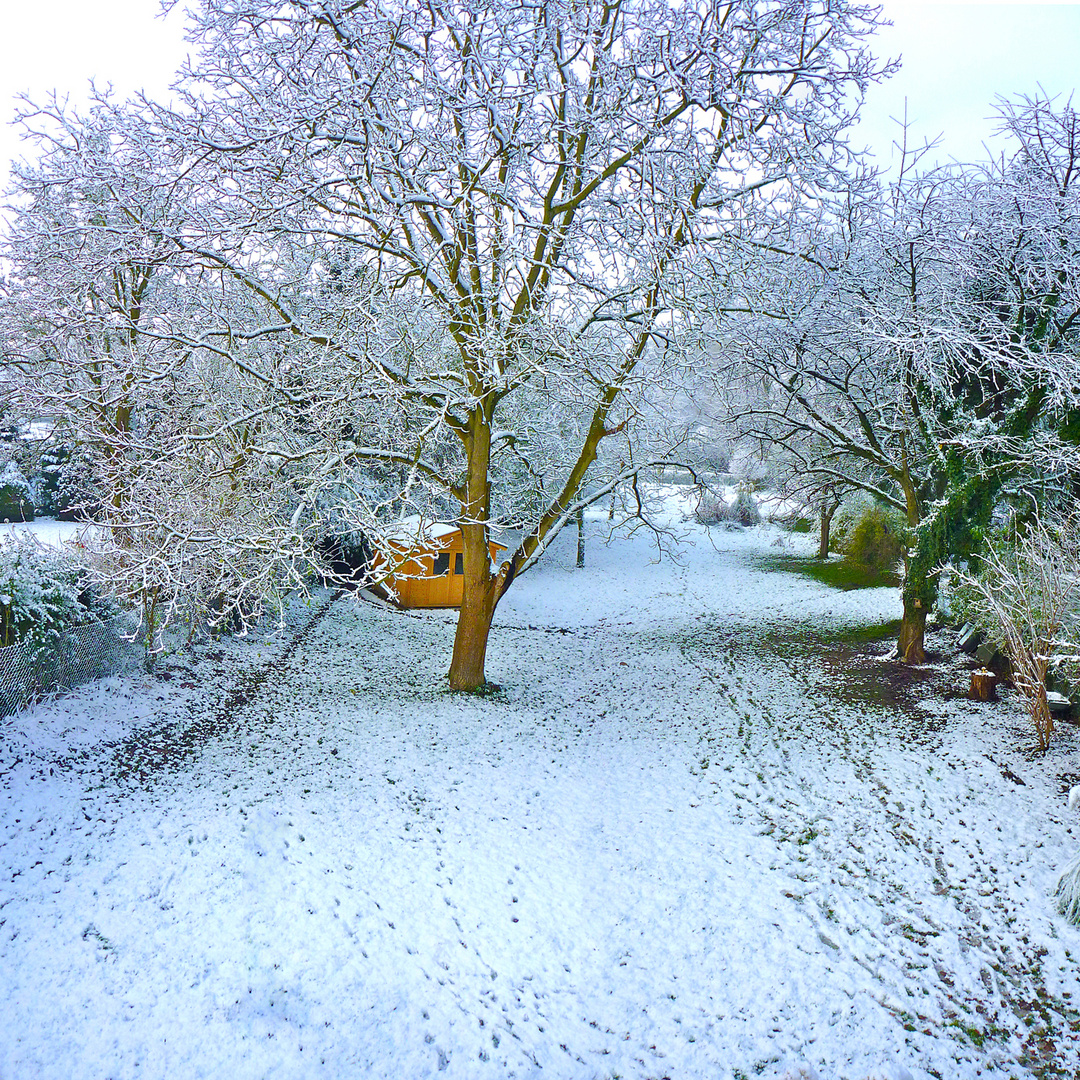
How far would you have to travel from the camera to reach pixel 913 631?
37.1 feet

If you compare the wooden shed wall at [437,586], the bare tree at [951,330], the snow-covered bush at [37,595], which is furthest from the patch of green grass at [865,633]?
the snow-covered bush at [37,595]

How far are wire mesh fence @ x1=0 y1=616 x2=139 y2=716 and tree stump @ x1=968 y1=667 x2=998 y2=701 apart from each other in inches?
424

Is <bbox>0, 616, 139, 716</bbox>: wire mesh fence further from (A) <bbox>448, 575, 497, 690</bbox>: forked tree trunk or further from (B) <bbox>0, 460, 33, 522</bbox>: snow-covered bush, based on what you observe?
(B) <bbox>0, 460, 33, 522</bbox>: snow-covered bush

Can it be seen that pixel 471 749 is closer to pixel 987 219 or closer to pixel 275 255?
pixel 275 255

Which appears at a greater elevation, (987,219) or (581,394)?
(987,219)

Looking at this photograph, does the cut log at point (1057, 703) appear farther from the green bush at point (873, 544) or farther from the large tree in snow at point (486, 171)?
the green bush at point (873, 544)

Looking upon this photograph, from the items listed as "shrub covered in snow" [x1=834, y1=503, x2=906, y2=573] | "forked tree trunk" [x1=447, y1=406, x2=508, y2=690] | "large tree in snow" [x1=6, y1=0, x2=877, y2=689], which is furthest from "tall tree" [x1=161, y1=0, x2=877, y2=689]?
"shrub covered in snow" [x1=834, y1=503, x2=906, y2=573]

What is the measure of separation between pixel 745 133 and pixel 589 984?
805 cm

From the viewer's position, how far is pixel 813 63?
7336 millimetres

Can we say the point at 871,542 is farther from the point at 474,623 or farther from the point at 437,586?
the point at 474,623

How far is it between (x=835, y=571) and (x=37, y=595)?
21673mm

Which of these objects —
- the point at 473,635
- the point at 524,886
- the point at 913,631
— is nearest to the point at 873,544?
the point at 913,631

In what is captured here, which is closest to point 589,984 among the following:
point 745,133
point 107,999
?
point 107,999

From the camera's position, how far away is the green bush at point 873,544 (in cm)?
2167
